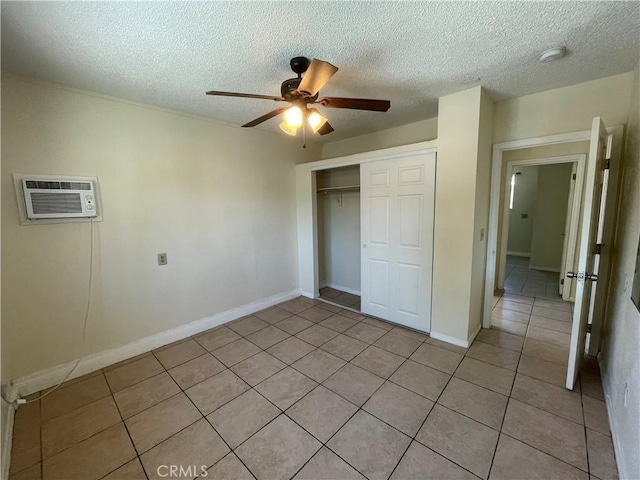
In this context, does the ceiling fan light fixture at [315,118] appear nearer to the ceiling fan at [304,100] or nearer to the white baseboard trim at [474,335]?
the ceiling fan at [304,100]

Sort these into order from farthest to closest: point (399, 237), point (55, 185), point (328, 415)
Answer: point (399, 237)
point (55, 185)
point (328, 415)

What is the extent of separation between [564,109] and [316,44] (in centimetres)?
234

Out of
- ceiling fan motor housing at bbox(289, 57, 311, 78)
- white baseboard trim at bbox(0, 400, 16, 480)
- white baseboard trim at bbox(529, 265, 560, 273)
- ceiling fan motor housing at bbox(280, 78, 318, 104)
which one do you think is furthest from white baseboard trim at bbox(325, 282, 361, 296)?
white baseboard trim at bbox(529, 265, 560, 273)

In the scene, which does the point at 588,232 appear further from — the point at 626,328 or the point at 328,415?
the point at 328,415

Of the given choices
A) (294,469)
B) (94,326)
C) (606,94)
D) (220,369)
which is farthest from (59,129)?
(606,94)

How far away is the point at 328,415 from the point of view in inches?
72.4

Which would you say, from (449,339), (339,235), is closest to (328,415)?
(449,339)

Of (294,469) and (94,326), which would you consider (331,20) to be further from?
(94,326)

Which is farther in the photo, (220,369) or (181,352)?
(181,352)

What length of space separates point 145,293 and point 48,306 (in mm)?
688

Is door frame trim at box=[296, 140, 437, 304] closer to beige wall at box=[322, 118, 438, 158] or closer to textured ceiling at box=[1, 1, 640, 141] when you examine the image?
beige wall at box=[322, 118, 438, 158]

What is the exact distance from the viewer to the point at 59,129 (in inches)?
83.4

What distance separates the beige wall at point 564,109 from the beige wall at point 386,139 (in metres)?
0.72

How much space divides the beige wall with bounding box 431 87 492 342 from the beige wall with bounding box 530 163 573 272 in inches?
152
